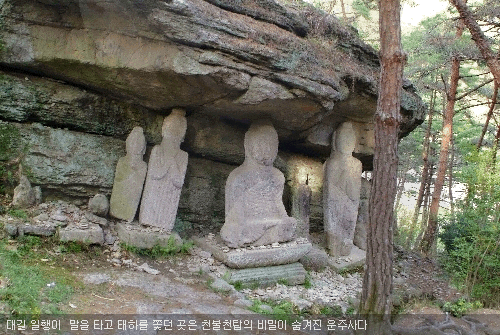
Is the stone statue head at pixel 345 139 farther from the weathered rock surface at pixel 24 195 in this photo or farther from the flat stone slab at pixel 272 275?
the weathered rock surface at pixel 24 195

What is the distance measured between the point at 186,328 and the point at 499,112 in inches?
442

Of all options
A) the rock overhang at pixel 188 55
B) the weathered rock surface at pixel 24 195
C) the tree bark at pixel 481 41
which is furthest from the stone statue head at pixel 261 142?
the tree bark at pixel 481 41

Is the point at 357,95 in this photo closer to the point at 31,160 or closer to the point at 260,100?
the point at 260,100

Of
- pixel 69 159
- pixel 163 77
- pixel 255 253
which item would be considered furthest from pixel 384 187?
pixel 69 159

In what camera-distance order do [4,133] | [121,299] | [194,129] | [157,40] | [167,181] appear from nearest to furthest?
[121,299], [157,40], [4,133], [167,181], [194,129]

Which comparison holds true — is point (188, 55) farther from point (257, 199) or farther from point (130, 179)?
point (257, 199)

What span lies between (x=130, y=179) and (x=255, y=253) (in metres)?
2.15

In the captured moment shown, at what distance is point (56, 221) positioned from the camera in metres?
5.72

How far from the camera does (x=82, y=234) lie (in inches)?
221

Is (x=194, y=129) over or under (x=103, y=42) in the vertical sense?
under

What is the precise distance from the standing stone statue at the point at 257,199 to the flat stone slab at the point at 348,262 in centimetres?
106

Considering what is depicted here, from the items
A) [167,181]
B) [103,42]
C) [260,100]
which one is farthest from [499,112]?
[103,42]

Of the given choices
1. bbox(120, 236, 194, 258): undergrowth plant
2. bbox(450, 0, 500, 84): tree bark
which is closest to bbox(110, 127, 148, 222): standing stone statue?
bbox(120, 236, 194, 258): undergrowth plant

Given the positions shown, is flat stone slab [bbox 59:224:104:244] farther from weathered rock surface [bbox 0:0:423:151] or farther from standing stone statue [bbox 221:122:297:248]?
weathered rock surface [bbox 0:0:423:151]
